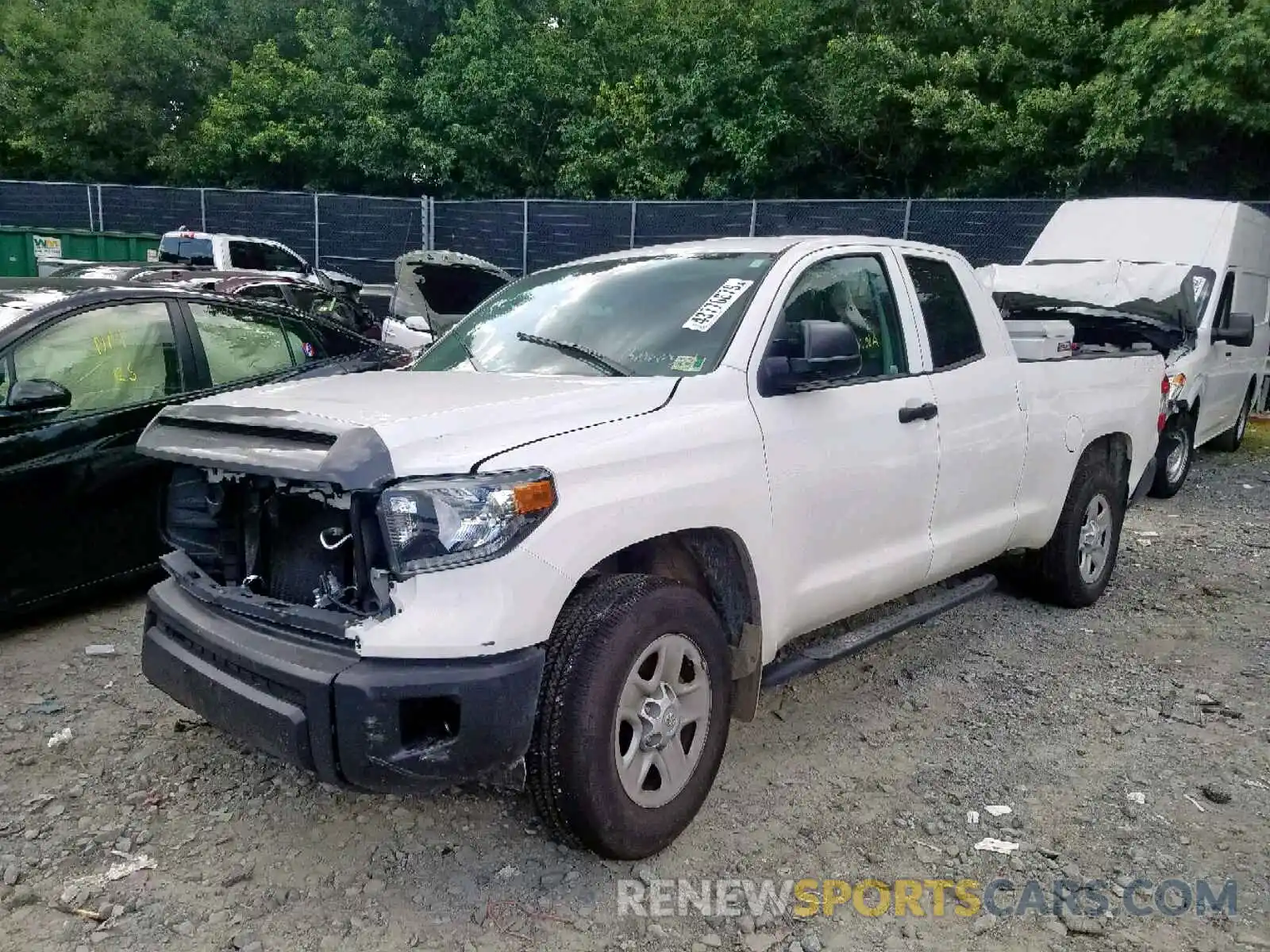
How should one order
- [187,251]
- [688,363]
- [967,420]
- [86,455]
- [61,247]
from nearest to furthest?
[688,363]
[967,420]
[86,455]
[187,251]
[61,247]

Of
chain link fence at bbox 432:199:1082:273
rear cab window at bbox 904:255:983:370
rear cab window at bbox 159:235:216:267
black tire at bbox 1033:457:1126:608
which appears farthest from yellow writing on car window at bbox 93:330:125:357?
rear cab window at bbox 159:235:216:267

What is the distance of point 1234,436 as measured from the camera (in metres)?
10.7

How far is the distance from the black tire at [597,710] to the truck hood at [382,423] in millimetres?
512

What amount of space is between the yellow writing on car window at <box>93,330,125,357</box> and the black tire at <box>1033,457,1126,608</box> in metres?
4.76

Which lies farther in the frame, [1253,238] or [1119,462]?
[1253,238]

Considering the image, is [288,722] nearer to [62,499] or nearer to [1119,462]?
[62,499]

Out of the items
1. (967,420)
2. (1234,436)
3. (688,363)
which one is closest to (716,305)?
(688,363)

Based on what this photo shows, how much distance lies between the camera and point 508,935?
109 inches

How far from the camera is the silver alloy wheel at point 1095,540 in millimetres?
5402

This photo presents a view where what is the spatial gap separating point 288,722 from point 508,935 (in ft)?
2.71

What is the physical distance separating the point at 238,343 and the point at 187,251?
11360mm

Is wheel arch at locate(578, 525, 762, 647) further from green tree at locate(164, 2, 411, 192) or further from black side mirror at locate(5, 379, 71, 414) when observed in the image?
green tree at locate(164, 2, 411, 192)

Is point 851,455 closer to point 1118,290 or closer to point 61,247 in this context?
point 1118,290

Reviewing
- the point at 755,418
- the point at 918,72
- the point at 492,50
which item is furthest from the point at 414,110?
the point at 755,418
